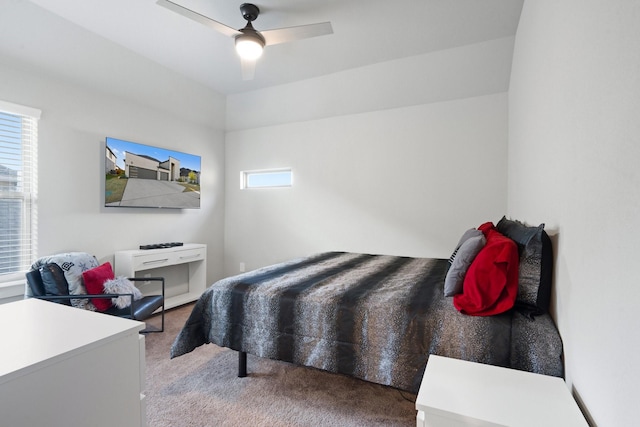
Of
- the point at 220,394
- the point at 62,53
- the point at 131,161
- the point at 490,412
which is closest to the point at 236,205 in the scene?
the point at 131,161

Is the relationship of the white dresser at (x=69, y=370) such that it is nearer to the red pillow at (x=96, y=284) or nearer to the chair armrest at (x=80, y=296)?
the chair armrest at (x=80, y=296)

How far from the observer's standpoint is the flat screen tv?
10.5ft


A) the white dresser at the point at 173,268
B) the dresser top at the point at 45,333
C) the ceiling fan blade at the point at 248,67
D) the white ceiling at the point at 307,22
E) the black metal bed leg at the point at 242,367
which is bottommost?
the black metal bed leg at the point at 242,367

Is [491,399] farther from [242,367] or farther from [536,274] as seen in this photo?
[242,367]

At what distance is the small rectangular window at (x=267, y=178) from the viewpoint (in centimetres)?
439

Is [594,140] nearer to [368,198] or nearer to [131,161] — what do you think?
[368,198]

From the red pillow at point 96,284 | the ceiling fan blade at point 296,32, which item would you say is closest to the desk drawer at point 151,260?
the red pillow at point 96,284

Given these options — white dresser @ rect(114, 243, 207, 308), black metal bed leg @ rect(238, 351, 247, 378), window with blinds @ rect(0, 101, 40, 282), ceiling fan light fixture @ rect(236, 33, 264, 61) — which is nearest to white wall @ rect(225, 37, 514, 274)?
white dresser @ rect(114, 243, 207, 308)

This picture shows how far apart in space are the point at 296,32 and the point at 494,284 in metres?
2.21

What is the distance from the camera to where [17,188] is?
101 inches

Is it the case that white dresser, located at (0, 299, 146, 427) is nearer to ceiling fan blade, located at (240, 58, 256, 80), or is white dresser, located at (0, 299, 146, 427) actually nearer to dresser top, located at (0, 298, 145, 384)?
dresser top, located at (0, 298, 145, 384)

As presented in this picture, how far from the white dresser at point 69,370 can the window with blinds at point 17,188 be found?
6.22 ft

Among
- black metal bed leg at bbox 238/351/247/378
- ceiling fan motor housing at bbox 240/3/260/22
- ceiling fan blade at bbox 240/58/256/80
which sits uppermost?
ceiling fan motor housing at bbox 240/3/260/22

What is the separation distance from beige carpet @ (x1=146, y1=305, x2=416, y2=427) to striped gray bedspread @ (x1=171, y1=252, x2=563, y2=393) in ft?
0.98
